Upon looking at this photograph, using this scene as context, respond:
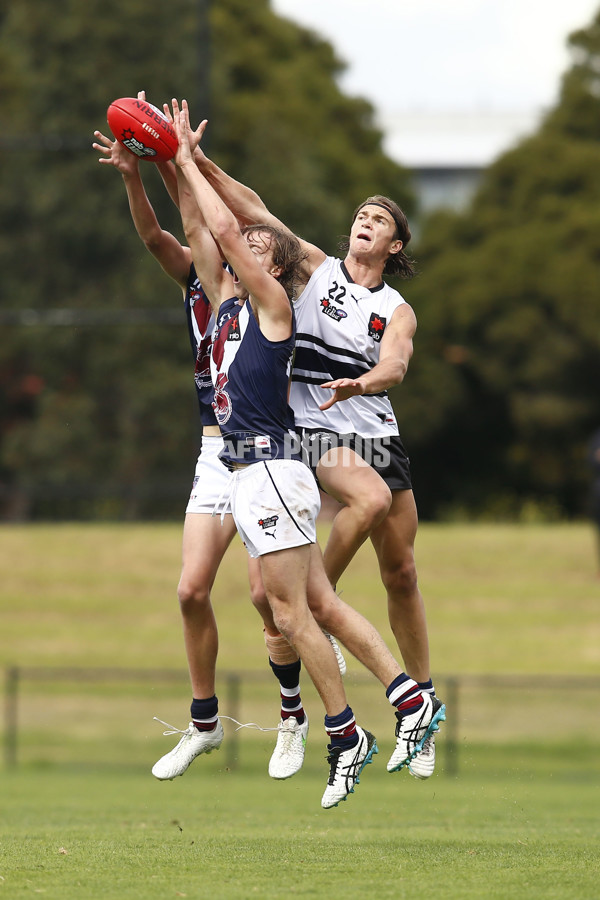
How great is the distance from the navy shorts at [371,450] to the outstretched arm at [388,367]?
453 millimetres

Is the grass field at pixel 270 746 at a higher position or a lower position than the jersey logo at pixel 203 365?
lower

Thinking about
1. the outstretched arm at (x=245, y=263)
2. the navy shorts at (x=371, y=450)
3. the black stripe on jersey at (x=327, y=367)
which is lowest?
the navy shorts at (x=371, y=450)

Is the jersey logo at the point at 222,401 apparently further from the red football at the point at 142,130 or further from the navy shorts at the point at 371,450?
the red football at the point at 142,130

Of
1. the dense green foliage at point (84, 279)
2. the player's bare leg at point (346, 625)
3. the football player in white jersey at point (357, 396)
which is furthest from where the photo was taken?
the dense green foliage at point (84, 279)

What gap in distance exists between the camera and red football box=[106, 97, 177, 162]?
291 inches

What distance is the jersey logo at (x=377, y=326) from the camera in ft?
24.3

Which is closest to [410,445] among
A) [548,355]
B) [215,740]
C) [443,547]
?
[548,355]

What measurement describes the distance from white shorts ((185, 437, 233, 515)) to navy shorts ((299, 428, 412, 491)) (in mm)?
465

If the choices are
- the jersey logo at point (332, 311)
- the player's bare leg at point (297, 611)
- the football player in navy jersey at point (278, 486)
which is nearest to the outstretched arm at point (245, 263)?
the football player in navy jersey at point (278, 486)

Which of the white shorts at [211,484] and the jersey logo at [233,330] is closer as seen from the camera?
the jersey logo at [233,330]

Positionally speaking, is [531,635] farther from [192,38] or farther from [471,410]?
[471,410]

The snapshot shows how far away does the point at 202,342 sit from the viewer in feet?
25.2

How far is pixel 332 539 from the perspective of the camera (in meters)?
7.40

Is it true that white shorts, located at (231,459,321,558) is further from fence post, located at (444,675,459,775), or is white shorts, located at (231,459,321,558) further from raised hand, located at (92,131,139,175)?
fence post, located at (444,675,459,775)
